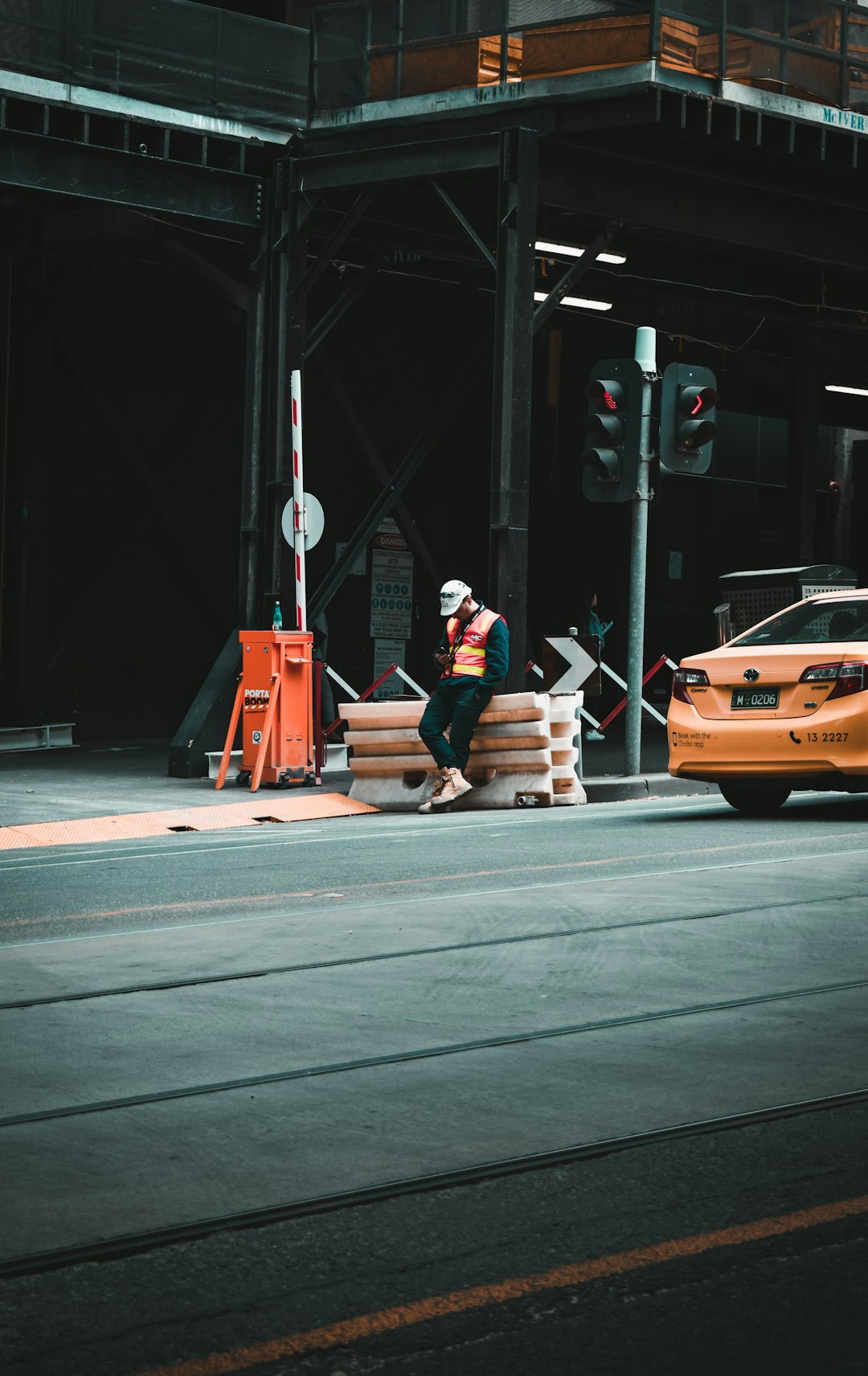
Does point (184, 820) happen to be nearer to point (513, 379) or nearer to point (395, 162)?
point (513, 379)

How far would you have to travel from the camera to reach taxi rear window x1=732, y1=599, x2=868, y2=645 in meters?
13.2

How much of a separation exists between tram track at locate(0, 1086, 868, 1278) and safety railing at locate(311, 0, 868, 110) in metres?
13.3

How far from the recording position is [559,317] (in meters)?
27.6

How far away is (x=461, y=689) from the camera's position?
1477 centimetres

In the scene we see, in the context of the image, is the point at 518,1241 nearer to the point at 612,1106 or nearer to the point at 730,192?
the point at 612,1106

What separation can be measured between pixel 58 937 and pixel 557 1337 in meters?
5.10

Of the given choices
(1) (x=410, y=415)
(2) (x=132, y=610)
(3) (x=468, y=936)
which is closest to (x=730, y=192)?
(1) (x=410, y=415)

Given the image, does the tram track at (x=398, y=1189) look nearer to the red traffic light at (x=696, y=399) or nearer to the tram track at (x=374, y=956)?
the tram track at (x=374, y=956)

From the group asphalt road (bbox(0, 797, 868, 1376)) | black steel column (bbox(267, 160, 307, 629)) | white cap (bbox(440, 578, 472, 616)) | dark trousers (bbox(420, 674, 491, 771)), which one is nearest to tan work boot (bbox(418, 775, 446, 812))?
dark trousers (bbox(420, 674, 491, 771))

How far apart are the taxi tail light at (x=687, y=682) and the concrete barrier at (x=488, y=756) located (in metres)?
1.78

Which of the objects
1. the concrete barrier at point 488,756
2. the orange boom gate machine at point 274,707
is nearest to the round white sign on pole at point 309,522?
the orange boom gate machine at point 274,707

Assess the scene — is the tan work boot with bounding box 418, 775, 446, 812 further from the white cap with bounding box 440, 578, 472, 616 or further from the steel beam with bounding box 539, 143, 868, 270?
the steel beam with bounding box 539, 143, 868, 270

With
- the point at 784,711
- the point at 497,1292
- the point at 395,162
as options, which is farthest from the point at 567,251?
the point at 497,1292

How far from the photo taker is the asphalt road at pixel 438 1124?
3.74m
